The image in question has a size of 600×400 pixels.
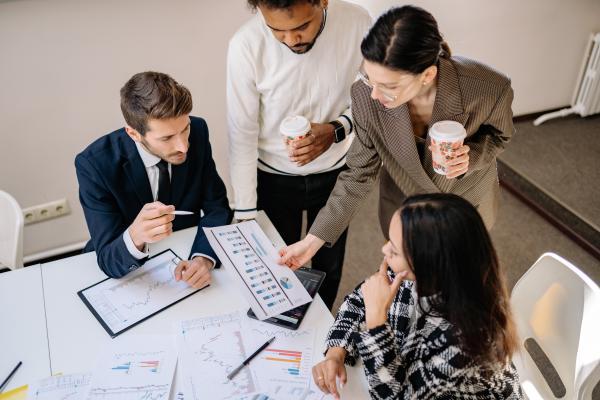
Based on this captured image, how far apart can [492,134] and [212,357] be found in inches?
38.8

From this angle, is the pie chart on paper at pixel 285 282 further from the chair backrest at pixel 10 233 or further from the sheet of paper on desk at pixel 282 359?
the chair backrest at pixel 10 233

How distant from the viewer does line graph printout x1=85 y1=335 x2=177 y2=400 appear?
129 cm

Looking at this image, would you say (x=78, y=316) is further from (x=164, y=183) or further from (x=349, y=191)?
(x=349, y=191)

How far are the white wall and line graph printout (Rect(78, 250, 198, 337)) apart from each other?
3.70ft

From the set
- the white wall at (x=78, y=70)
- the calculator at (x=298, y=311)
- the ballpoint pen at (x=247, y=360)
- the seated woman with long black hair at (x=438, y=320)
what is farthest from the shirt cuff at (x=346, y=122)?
the white wall at (x=78, y=70)

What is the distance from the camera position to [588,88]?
135 inches

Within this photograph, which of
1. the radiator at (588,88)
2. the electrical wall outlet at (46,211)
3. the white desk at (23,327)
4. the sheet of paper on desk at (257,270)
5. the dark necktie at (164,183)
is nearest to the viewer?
the white desk at (23,327)

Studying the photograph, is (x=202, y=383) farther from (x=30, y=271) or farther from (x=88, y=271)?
(x=30, y=271)

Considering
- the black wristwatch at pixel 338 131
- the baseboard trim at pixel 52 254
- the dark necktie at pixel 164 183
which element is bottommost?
the baseboard trim at pixel 52 254

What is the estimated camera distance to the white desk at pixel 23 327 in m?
1.36

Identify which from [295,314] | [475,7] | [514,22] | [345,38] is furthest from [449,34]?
[295,314]

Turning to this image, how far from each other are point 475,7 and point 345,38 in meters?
1.69

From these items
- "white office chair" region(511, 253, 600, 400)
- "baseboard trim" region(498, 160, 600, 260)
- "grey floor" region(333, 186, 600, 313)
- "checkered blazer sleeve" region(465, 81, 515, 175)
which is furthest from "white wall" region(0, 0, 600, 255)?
"white office chair" region(511, 253, 600, 400)

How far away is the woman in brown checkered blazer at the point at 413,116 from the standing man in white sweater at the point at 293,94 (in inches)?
6.4
